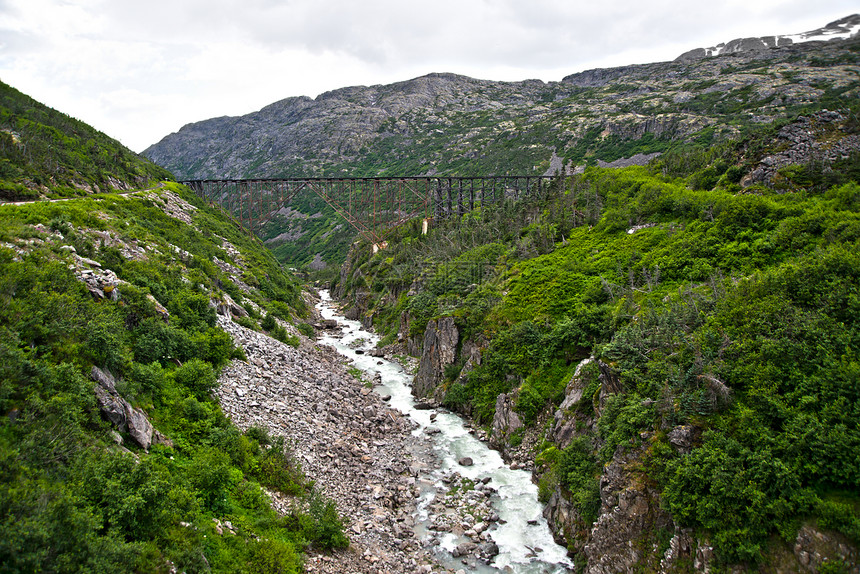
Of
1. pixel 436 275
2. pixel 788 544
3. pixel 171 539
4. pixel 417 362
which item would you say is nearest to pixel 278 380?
pixel 171 539

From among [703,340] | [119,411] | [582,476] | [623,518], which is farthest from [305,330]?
[703,340]

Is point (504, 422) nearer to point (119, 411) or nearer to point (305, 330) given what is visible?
point (119, 411)

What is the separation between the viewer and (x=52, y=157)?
3897cm

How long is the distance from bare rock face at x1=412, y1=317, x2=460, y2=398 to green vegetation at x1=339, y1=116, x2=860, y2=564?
1049 mm

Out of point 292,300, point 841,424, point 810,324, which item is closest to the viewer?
point 841,424

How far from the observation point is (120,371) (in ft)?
49.7

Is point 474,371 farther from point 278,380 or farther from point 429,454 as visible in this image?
point 278,380

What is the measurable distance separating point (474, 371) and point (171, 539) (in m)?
21.9

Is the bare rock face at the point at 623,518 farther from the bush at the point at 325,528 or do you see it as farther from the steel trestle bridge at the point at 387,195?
the steel trestle bridge at the point at 387,195

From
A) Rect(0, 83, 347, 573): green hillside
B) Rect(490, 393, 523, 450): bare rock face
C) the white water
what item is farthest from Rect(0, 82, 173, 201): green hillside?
Rect(490, 393, 523, 450): bare rock face

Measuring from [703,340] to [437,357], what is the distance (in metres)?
20.6

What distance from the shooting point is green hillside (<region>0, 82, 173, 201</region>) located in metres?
33.6

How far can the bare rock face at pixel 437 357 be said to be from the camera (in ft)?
112

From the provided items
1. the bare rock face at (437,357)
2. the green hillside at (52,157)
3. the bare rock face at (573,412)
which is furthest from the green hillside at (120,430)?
the bare rock face at (437,357)
